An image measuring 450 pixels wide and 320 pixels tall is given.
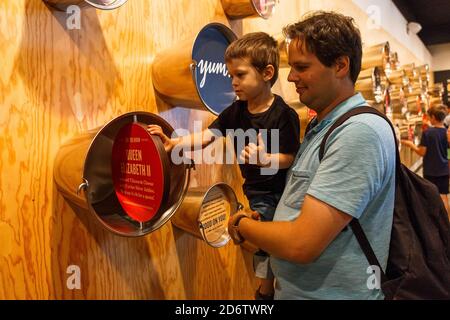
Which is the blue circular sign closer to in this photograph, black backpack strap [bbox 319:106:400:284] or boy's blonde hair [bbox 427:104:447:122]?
black backpack strap [bbox 319:106:400:284]

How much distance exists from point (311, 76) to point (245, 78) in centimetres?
52

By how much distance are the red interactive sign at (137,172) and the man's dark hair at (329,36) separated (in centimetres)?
56

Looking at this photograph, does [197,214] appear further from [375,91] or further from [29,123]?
[375,91]

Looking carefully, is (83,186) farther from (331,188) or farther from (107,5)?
(331,188)

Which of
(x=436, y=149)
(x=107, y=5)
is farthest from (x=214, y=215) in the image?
(x=436, y=149)

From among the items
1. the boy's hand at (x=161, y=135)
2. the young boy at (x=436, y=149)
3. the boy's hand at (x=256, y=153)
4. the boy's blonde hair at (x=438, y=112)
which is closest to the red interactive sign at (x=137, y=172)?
the boy's hand at (x=161, y=135)

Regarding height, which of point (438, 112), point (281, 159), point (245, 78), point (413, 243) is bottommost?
point (413, 243)

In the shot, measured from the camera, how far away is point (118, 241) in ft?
5.03

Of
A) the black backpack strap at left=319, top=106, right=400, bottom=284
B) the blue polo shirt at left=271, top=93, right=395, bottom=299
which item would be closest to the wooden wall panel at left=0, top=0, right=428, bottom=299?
the blue polo shirt at left=271, top=93, right=395, bottom=299

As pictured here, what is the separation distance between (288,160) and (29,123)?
2.89ft

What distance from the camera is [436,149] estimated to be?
5.17m

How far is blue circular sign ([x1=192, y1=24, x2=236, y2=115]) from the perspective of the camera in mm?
1652

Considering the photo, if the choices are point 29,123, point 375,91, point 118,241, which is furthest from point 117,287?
point 375,91
